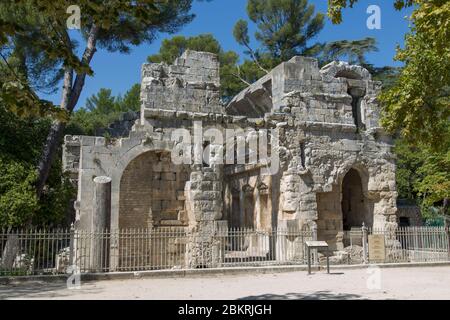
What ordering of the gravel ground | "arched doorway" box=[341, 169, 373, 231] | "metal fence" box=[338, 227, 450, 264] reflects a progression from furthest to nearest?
1. "arched doorway" box=[341, 169, 373, 231]
2. "metal fence" box=[338, 227, 450, 264]
3. the gravel ground

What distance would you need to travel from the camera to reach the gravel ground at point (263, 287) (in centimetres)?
888

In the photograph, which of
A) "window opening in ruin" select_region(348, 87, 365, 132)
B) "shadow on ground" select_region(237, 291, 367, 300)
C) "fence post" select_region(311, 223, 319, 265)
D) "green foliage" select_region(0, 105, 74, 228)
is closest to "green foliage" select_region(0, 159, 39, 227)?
"green foliage" select_region(0, 105, 74, 228)

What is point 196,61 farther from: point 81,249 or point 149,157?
point 81,249

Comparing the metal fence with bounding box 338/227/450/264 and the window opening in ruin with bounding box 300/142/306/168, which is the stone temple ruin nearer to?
the window opening in ruin with bounding box 300/142/306/168

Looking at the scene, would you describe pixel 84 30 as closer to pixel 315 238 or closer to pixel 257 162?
pixel 257 162

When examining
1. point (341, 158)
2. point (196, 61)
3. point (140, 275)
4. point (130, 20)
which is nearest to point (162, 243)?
point (140, 275)

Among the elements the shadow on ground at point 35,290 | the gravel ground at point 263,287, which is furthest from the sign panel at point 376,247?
the shadow on ground at point 35,290

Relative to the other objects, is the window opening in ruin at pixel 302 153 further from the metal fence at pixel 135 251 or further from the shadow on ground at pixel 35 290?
the shadow on ground at pixel 35 290

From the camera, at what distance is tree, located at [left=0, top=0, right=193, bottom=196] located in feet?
19.1

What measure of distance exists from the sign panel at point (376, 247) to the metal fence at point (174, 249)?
9cm

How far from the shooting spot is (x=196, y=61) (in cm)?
1538

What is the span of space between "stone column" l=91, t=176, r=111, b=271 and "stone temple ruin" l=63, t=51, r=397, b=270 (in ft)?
0.10

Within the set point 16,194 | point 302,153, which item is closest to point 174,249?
point 16,194

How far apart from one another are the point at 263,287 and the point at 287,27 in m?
22.7
